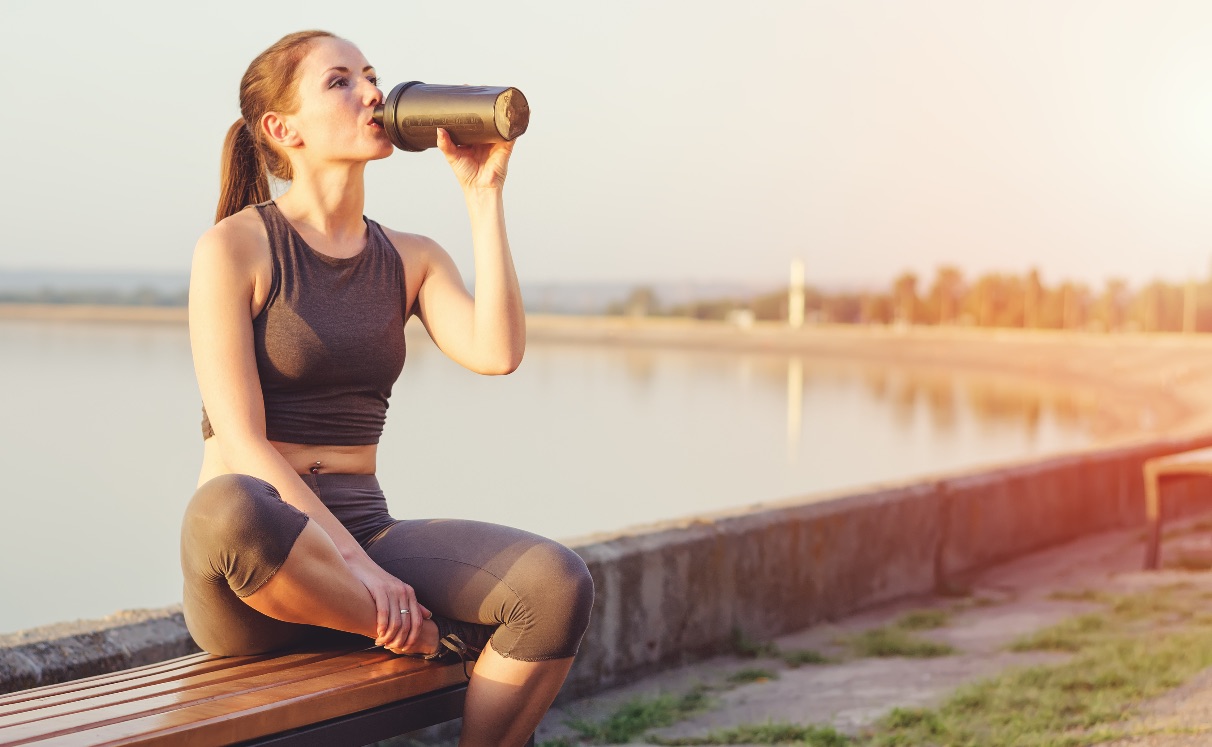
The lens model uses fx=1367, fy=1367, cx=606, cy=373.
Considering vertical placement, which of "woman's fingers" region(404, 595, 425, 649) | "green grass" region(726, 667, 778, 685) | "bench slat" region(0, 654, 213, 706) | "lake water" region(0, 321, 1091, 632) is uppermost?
"woman's fingers" region(404, 595, 425, 649)

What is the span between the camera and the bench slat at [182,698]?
1865mm

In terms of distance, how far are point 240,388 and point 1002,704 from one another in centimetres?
233

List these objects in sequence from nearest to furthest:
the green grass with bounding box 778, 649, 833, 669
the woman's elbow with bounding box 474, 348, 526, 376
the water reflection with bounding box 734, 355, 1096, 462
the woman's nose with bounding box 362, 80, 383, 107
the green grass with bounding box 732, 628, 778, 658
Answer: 1. the woman's nose with bounding box 362, 80, 383, 107
2. the woman's elbow with bounding box 474, 348, 526, 376
3. the green grass with bounding box 778, 649, 833, 669
4. the green grass with bounding box 732, 628, 778, 658
5. the water reflection with bounding box 734, 355, 1096, 462

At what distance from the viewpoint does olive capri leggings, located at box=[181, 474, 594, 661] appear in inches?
82.1

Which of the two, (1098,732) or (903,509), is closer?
(1098,732)

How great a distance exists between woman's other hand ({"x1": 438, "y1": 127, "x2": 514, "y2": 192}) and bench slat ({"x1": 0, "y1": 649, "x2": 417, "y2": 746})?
2.89ft

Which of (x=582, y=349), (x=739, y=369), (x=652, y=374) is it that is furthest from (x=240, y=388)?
(x=582, y=349)

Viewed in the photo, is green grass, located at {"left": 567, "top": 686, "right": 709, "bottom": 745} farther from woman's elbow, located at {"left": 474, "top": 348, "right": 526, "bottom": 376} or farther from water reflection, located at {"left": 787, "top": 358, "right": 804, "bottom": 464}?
water reflection, located at {"left": 787, "top": 358, "right": 804, "bottom": 464}

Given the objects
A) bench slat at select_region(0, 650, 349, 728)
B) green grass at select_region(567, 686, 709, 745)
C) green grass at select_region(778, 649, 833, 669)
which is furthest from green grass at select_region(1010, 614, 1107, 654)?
bench slat at select_region(0, 650, 349, 728)

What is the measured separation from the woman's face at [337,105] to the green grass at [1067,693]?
1.98 metres

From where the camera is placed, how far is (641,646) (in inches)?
174

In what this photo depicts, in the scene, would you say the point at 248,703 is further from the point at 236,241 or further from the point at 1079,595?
the point at 1079,595

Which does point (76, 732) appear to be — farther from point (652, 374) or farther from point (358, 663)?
point (652, 374)

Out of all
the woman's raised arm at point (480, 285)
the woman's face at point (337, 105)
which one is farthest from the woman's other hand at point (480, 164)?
the woman's face at point (337, 105)
